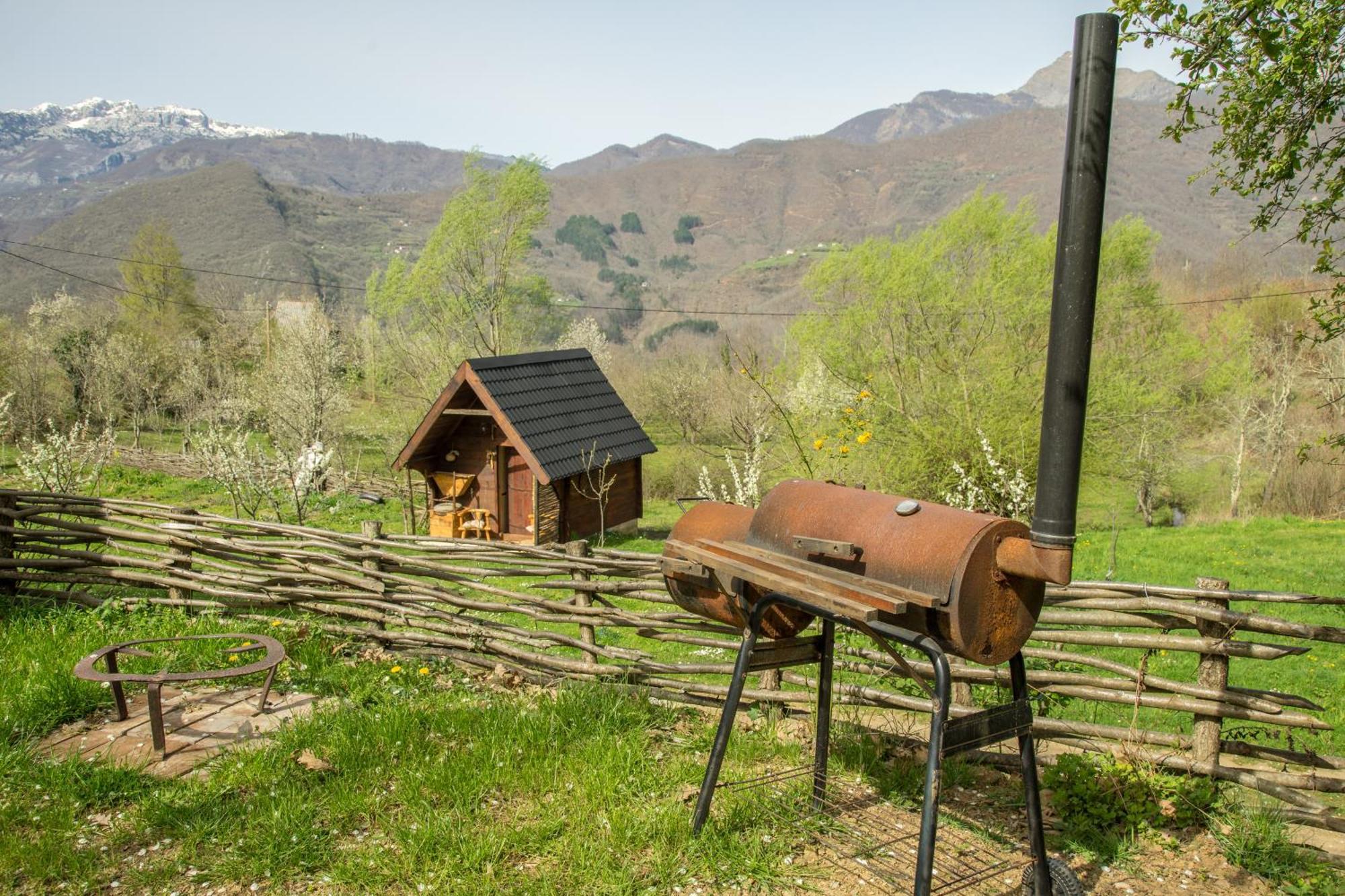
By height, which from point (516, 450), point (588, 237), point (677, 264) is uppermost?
point (588, 237)

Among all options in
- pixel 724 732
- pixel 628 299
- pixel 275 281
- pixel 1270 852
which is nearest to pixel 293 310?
pixel 275 281

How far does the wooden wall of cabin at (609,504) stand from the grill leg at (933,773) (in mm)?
13550

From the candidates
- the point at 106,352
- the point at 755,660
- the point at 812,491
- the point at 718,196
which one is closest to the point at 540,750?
the point at 755,660

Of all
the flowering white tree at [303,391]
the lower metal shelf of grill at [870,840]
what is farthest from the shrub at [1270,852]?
the flowering white tree at [303,391]

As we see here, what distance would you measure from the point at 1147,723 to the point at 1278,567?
7.59 meters

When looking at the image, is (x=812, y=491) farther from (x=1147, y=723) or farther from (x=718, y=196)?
(x=718, y=196)

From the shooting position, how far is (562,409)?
16.2 metres

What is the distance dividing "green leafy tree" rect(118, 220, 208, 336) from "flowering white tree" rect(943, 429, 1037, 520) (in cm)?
3631

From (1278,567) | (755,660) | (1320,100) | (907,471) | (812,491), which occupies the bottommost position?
(1278,567)

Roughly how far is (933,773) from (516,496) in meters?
14.1

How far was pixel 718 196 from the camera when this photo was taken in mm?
123688

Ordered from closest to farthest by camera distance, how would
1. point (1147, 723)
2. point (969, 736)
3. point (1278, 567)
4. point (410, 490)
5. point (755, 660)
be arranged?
point (969, 736), point (755, 660), point (1147, 723), point (1278, 567), point (410, 490)

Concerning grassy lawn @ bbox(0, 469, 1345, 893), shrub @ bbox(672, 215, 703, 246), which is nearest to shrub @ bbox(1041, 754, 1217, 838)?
grassy lawn @ bbox(0, 469, 1345, 893)

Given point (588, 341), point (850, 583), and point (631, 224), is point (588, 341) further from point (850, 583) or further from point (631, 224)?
point (631, 224)
